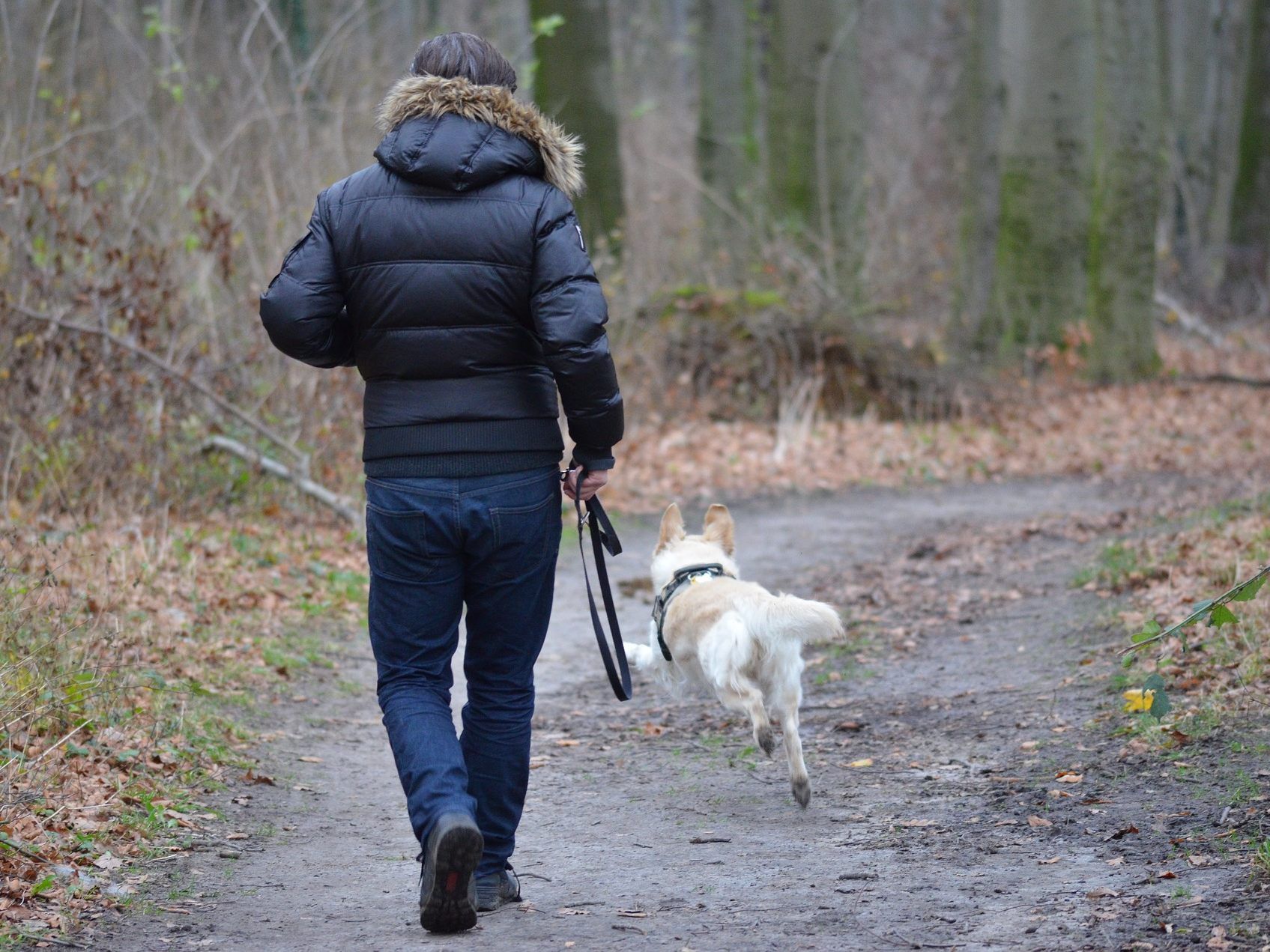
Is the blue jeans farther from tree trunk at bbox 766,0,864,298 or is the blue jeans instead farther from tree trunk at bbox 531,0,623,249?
tree trunk at bbox 766,0,864,298

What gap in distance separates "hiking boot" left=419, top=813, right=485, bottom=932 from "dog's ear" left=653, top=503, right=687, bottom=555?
2220 mm

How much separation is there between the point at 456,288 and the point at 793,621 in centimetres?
180

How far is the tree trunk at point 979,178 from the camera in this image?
1842 centimetres

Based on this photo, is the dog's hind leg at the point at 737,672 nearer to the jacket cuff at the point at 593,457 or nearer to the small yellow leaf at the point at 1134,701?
the jacket cuff at the point at 593,457

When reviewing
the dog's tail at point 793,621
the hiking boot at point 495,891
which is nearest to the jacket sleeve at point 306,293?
the hiking boot at point 495,891

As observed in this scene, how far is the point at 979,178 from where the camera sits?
20.5 m

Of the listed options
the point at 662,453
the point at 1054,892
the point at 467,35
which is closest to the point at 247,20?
the point at 662,453

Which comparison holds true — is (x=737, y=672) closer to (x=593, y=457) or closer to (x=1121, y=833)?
(x=593, y=457)

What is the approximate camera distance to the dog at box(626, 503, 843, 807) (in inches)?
193

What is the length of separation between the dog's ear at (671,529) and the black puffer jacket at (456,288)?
5.75ft

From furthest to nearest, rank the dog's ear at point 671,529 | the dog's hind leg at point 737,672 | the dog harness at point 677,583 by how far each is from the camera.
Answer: the dog's ear at point 671,529 < the dog harness at point 677,583 < the dog's hind leg at point 737,672

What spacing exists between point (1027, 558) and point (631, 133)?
1405 cm

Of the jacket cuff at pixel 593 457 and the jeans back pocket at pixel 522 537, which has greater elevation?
the jacket cuff at pixel 593 457

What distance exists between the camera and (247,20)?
40.6 feet
